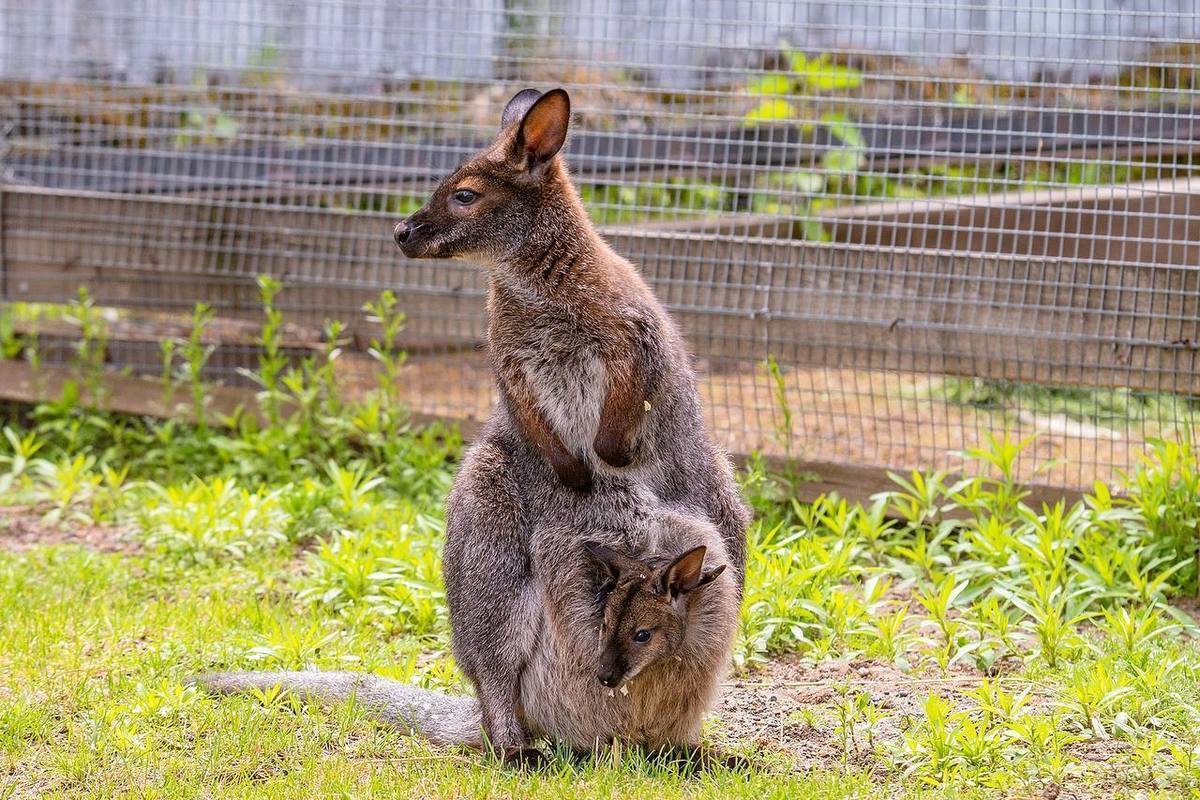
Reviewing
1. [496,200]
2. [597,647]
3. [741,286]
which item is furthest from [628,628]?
[741,286]

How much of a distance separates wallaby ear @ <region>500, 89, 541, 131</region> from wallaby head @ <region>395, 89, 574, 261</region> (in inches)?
2.6

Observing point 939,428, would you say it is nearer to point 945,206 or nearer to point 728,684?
point 945,206

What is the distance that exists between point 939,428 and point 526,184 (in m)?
3.58

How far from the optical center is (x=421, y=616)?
543 centimetres

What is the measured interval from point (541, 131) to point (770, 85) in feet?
11.6

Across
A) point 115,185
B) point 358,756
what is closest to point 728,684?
point 358,756

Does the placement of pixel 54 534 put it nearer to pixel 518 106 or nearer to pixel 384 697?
pixel 384 697

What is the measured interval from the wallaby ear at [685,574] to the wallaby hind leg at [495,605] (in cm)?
46

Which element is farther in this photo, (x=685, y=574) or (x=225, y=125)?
(x=225, y=125)

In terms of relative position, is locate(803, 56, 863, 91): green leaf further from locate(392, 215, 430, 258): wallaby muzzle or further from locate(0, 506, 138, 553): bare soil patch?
locate(0, 506, 138, 553): bare soil patch

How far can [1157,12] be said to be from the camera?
6137 mm

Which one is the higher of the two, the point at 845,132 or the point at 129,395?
the point at 845,132

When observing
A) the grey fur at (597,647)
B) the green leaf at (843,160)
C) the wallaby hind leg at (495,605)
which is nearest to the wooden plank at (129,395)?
the green leaf at (843,160)

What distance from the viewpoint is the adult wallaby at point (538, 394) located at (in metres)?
4.24
